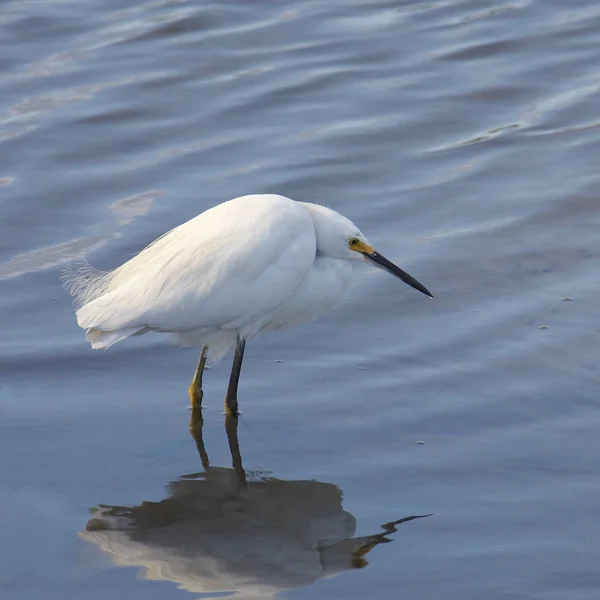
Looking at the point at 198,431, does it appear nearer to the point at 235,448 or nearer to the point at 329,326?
the point at 235,448

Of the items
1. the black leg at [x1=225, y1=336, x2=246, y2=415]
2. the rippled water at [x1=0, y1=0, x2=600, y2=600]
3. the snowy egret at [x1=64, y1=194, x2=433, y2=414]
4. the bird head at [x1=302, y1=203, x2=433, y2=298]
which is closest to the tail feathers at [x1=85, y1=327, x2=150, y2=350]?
the snowy egret at [x1=64, y1=194, x2=433, y2=414]

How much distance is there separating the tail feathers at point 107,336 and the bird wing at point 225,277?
0.16 ft

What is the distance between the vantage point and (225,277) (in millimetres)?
5012

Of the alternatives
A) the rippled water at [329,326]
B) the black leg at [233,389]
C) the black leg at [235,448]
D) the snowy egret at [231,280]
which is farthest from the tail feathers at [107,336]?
the black leg at [235,448]

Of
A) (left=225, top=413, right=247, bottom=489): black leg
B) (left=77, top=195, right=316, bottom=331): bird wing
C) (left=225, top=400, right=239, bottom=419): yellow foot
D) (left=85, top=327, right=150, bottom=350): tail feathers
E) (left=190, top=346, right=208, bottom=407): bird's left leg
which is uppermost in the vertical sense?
(left=77, top=195, right=316, bottom=331): bird wing

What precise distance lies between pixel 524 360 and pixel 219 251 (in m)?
1.46

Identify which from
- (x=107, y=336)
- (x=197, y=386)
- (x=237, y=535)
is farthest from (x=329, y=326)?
(x=237, y=535)

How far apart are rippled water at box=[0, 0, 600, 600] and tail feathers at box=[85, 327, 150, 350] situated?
0.31m

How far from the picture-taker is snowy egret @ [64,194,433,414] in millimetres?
4980

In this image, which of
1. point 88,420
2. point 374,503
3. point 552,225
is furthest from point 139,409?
point 552,225

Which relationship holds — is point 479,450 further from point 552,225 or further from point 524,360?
point 552,225

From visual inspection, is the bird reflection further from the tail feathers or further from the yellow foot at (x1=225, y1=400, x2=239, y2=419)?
the tail feathers

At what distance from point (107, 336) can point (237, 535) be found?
3.75ft

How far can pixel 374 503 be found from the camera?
4.37 meters
